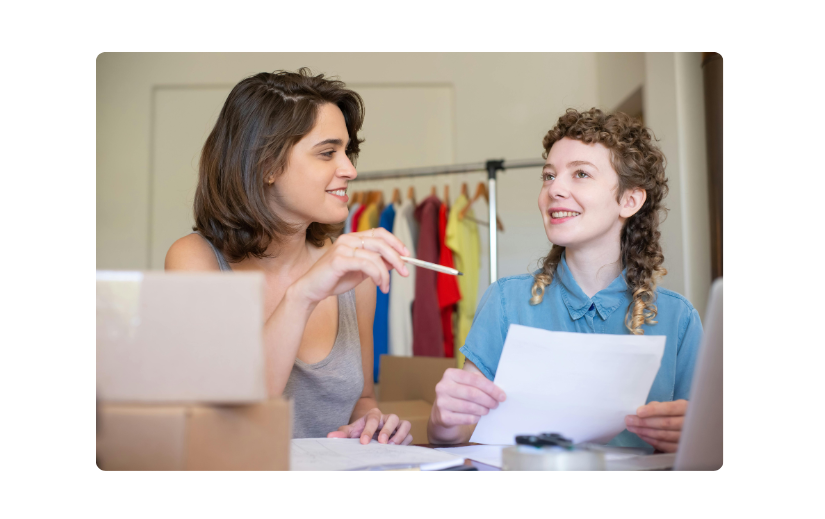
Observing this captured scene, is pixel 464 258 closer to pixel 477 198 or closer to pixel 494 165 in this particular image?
pixel 477 198

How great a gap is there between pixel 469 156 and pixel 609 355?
2.59m

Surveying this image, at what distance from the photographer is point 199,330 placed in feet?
1.59

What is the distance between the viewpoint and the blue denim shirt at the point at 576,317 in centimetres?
98

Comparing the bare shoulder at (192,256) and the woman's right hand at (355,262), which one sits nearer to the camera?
the woman's right hand at (355,262)

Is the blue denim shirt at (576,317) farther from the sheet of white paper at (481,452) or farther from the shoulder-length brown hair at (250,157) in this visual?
the shoulder-length brown hair at (250,157)

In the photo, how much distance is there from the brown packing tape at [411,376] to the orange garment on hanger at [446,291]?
629 mm

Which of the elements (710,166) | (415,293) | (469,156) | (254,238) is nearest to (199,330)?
(254,238)

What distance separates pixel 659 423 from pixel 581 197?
17.6 inches

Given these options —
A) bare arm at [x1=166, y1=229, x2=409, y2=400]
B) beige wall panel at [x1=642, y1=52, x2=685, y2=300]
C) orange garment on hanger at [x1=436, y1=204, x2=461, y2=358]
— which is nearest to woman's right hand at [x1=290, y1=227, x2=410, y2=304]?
bare arm at [x1=166, y1=229, x2=409, y2=400]

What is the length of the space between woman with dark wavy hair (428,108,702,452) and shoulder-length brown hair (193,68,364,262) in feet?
1.42

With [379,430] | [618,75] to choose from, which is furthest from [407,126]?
[379,430]

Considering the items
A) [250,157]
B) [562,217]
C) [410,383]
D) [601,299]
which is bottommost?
[410,383]

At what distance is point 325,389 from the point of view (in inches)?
43.9

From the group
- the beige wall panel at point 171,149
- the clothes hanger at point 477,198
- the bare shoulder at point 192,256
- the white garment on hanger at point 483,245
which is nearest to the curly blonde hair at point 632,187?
the bare shoulder at point 192,256
